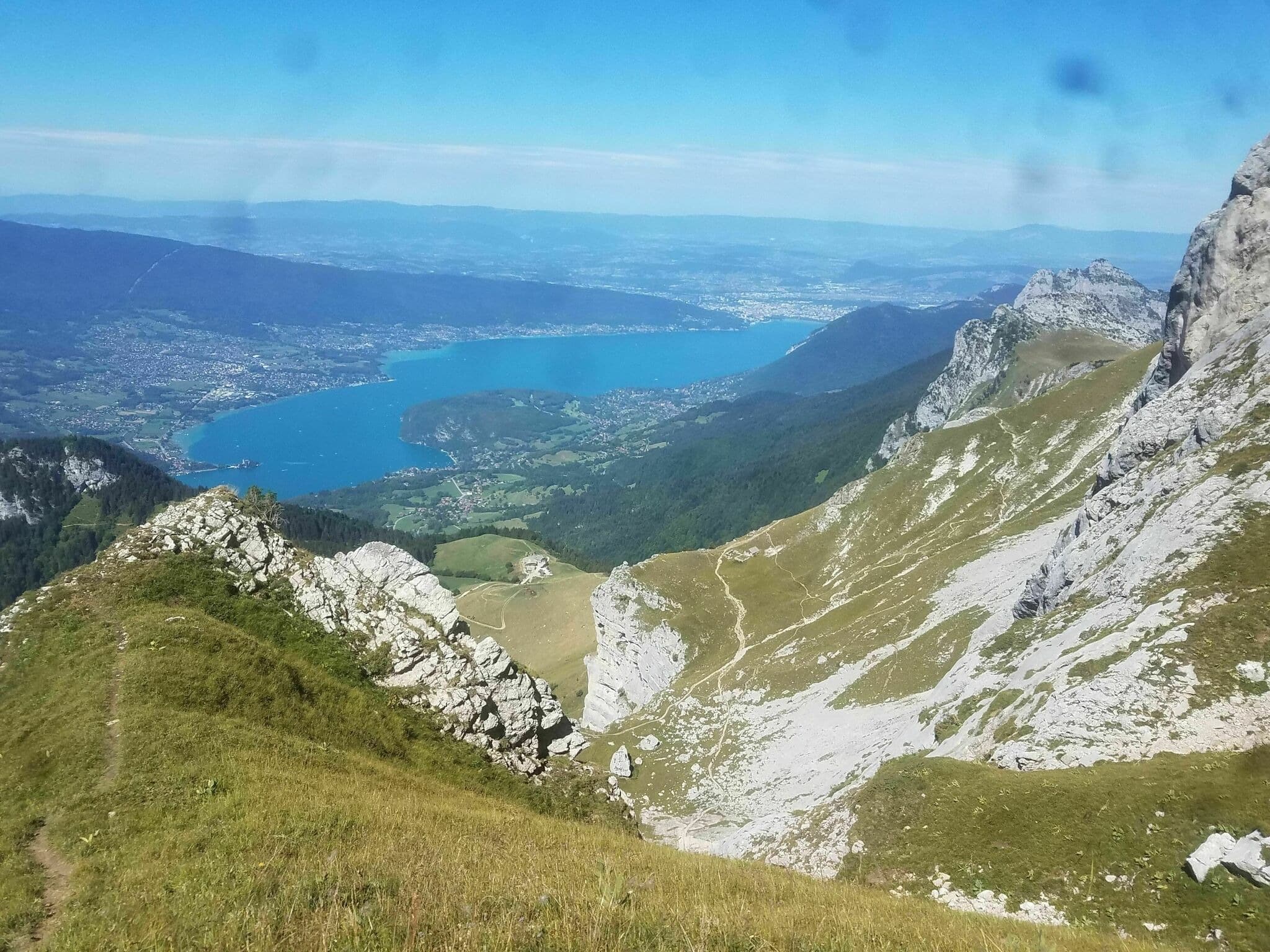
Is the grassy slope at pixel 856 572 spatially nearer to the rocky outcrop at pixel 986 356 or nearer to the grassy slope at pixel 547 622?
the grassy slope at pixel 547 622

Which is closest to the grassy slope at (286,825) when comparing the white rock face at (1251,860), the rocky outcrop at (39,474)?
the white rock face at (1251,860)

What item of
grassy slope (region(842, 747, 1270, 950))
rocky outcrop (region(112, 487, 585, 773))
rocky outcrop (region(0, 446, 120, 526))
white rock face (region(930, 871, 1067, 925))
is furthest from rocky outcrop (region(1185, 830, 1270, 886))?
rocky outcrop (region(0, 446, 120, 526))

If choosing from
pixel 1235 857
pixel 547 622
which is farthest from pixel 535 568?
pixel 1235 857

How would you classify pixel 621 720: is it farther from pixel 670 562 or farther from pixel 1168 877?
pixel 1168 877

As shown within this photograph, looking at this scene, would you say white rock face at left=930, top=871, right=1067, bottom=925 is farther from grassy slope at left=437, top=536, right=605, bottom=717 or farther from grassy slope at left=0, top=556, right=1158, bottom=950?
grassy slope at left=437, top=536, right=605, bottom=717

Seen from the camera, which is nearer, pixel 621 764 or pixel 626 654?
pixel 621 764

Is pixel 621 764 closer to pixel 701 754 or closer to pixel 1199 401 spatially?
pixel 701 754
